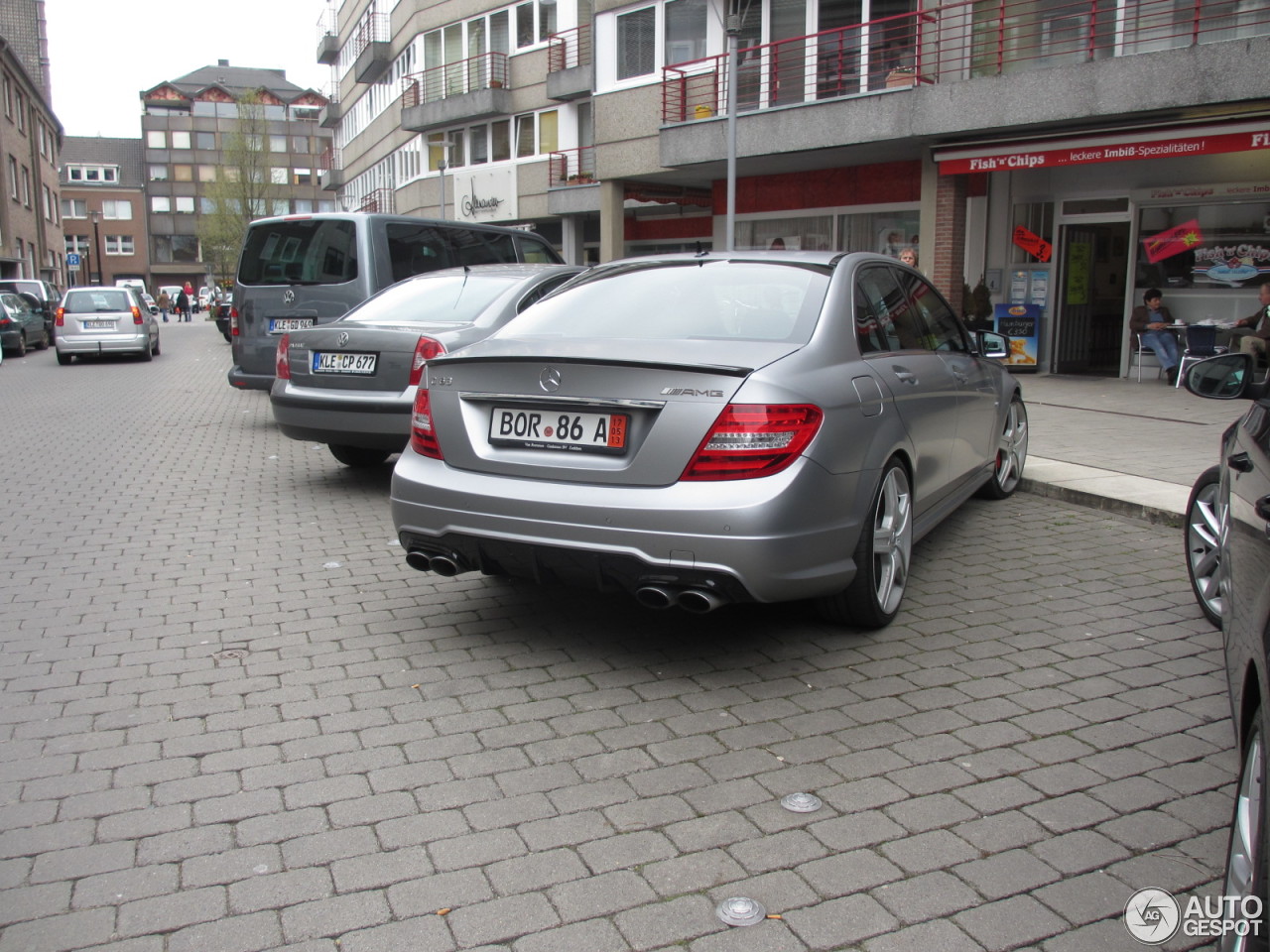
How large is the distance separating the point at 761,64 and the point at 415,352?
14205 mm

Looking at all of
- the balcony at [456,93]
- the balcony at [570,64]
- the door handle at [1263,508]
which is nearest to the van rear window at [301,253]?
the door handle at [1263,508]

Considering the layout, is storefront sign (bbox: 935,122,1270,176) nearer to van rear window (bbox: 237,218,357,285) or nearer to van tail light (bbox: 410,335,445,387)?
van rear window (bbox: 237,218,357,285)

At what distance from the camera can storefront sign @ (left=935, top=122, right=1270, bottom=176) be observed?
1322 cm

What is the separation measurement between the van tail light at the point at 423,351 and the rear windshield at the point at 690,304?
2.19 metres

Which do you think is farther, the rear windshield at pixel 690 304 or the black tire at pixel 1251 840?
the rear windshield at pixel 690 304

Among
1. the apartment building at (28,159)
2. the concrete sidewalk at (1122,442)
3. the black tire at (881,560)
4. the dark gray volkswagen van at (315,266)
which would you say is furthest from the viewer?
the apartment building at (28,159)

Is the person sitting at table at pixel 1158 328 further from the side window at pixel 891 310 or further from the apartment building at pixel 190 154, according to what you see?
the apartment building at pixel 190 154

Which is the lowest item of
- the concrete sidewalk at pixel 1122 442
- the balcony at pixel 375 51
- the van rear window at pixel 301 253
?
the concrete sidewalk at pixel 1122 442

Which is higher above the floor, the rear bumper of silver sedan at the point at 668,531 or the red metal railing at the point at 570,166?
the red metal railing at the point at 570,166

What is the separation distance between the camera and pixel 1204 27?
14.2m

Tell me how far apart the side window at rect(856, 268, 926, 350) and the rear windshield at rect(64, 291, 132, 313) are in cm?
2167

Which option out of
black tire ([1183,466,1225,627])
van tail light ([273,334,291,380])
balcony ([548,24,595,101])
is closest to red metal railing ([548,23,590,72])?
balcony ([548,24,595,101])

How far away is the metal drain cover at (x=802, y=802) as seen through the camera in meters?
3.16

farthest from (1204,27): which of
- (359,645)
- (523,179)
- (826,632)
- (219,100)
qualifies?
(219,100)
